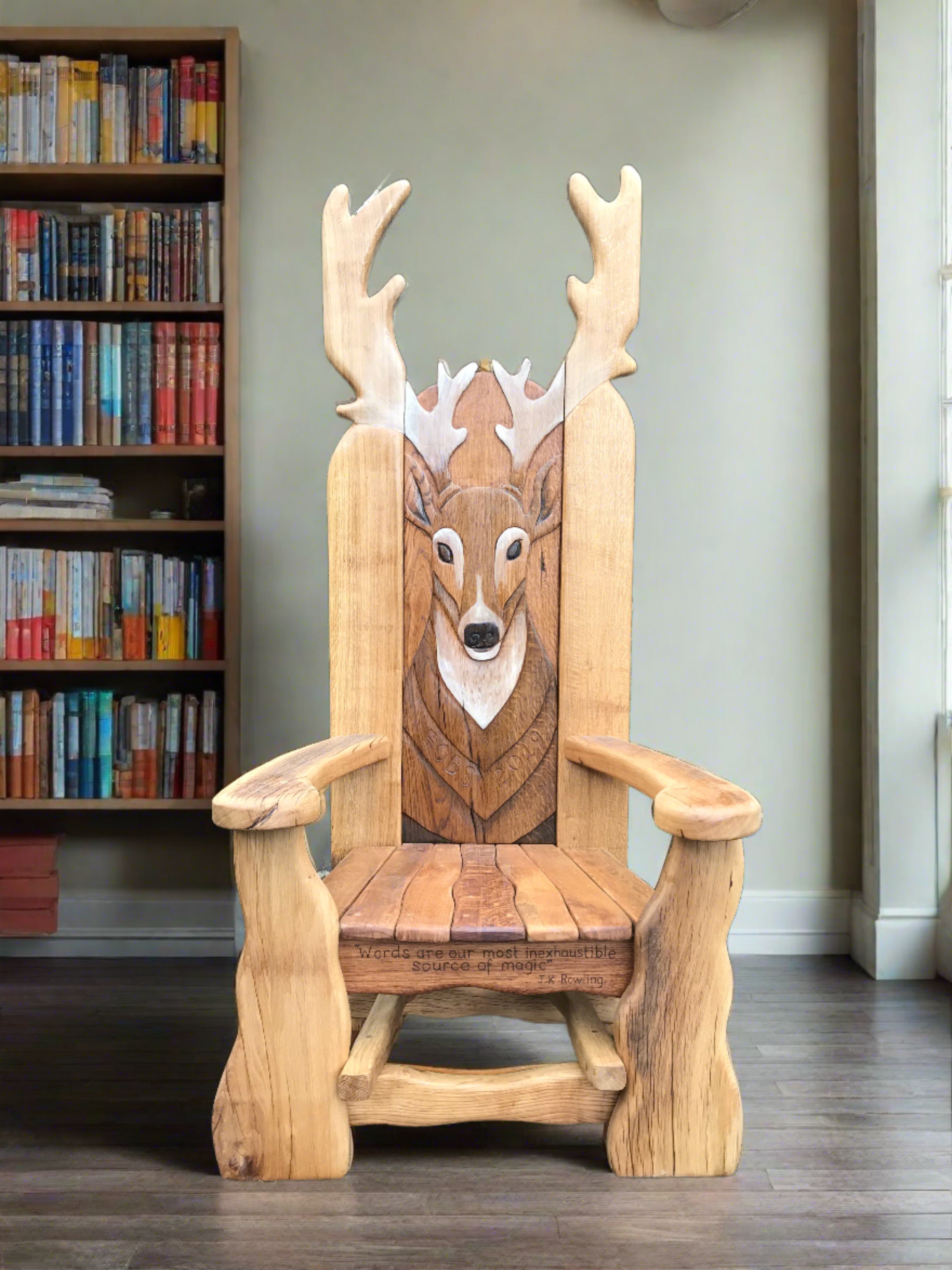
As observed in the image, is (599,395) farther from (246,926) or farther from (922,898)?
(922,898)

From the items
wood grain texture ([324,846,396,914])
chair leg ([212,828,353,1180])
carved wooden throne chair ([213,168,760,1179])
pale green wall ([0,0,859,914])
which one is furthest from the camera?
pale green wall ([0,0,859,914])

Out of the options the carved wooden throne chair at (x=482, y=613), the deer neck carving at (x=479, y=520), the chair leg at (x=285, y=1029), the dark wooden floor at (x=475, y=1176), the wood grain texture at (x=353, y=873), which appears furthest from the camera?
the deer neck carving at (x=479, y=520)

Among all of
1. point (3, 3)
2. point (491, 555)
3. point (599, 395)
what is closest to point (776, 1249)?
point (491, 555)

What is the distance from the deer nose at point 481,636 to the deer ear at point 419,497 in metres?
0.19

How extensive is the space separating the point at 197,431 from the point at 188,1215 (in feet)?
5.56

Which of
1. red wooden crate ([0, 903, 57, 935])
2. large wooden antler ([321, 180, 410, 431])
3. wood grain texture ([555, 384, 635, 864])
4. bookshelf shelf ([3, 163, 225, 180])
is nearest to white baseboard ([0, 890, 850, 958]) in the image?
red wooden crate ([0, 903, 57, 935])

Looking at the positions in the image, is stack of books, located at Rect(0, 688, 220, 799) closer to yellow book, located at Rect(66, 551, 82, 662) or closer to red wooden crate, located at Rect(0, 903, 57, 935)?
yellow book, located at Rect(66, 551, 82, 662)

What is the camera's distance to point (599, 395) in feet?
6.31

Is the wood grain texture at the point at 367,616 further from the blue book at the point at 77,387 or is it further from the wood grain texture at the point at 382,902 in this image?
the blue book at the point at 77,387

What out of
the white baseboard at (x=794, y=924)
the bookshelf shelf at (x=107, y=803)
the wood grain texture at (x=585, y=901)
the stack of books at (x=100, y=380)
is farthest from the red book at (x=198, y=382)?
the white baseboard at (x=794, y=924)

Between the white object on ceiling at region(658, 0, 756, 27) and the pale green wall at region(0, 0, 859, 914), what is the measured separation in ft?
0.16

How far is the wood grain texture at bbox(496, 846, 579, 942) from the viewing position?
138 cm

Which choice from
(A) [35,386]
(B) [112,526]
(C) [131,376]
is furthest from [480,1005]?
(A) [35,386]

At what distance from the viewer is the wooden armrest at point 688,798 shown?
1.33 meters
